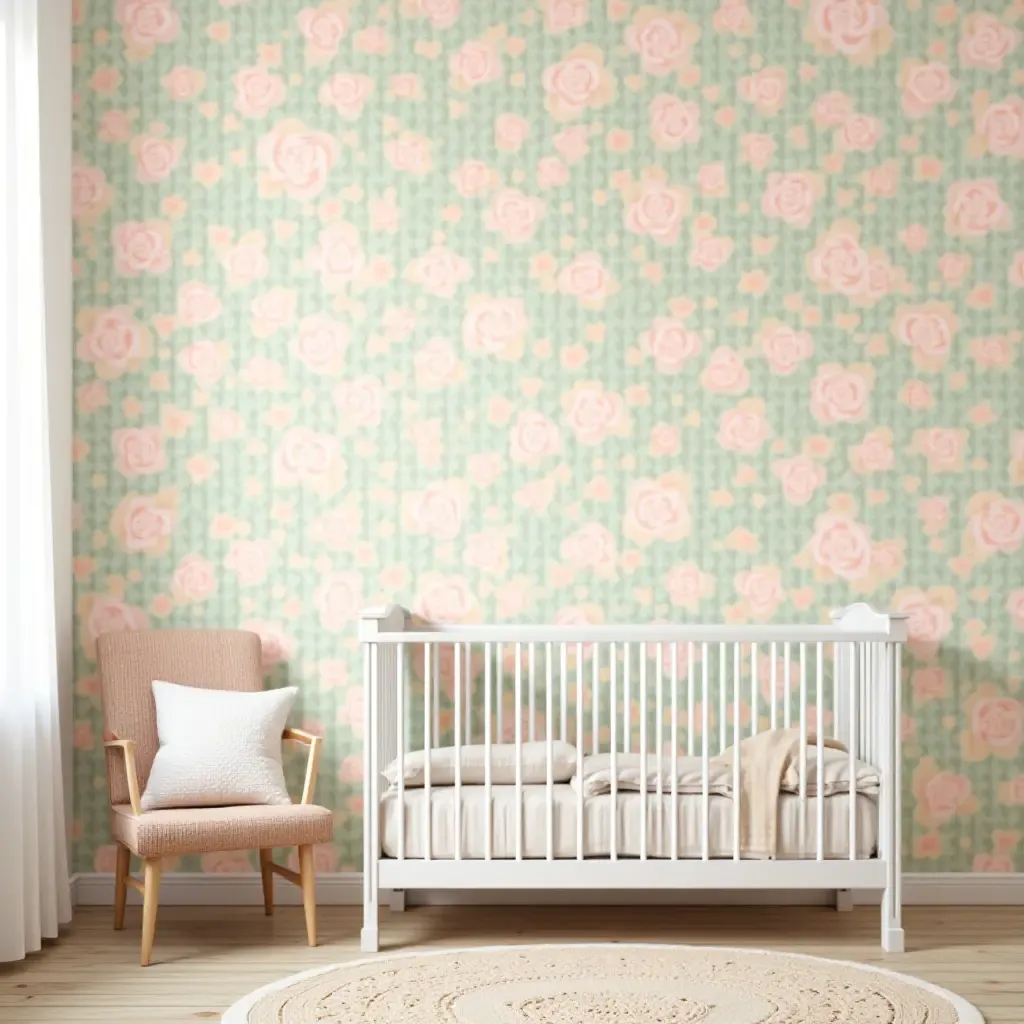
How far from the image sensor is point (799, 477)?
398 centimetres

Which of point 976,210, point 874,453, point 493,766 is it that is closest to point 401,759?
point 493,766

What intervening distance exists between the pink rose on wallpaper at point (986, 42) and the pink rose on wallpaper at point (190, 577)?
2697 mm

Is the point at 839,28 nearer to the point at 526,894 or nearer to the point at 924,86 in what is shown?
the point at 924,86

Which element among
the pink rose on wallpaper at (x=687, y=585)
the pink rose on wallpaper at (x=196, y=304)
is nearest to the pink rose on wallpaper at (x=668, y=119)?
the pink rose on wallpaper at (x=687, y=585)

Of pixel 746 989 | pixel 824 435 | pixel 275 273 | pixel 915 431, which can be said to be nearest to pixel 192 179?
pixel 275 273

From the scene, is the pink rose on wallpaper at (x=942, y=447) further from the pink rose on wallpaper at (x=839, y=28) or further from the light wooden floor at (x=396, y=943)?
the light wooden floor at (x=396, y=943)

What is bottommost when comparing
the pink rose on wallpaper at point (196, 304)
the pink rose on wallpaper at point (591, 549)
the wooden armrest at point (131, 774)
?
the wooden armrest at point (131, 774)

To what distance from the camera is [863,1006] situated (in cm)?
288

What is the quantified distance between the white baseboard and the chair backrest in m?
0.42

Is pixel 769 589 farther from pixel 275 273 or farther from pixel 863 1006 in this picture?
pixel 275 273

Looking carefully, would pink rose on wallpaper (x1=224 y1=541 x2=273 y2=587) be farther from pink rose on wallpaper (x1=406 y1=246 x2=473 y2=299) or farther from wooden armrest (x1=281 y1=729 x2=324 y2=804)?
pink rose on wallpaper (x1=406 y1=246 x2=473 y2=299)

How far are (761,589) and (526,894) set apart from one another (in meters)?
1.12

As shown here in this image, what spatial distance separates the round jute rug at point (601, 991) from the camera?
2.81 m

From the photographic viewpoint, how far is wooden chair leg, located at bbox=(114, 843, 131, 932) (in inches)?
143
